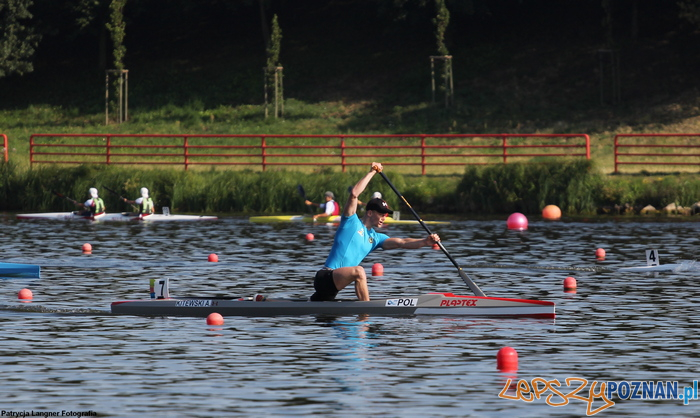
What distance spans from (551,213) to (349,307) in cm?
1992

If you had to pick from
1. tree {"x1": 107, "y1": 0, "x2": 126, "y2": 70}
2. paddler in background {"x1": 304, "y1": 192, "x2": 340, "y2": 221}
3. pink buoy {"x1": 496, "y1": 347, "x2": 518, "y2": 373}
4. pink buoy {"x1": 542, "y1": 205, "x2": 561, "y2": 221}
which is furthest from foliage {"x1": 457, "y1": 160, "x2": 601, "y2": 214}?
pink buoy {"x1": 496, "y1": 347, "x2": 518, "y2": 373}

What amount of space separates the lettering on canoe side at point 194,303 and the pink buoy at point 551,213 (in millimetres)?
20226

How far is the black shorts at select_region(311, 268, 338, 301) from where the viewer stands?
17078 millimetres

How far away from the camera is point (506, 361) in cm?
1334

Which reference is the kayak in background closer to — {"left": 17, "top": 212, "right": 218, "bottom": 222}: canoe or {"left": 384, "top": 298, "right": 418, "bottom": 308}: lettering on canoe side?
{"left": 17, "top": 212, "right": 218, "bottom": 222}: canoe

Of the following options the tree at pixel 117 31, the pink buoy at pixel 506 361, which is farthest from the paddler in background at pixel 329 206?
the tree at pixel 117 31

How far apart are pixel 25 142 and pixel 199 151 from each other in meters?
8.34

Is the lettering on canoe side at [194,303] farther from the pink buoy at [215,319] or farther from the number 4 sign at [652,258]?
the number 4 sign at [652,258]

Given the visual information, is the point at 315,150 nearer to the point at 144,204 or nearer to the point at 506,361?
the point at 144,204

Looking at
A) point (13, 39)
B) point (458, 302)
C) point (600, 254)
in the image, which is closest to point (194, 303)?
point (458, 302)

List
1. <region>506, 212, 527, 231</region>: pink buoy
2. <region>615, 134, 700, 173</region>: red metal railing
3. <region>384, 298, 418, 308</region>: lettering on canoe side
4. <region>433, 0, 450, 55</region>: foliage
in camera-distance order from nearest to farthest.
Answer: <region>384, 298, 418, 308</region>: lettering on canoe side < <region>506, 212, 527, 231</region>: pink buoy < <region>615, 134, 700, 173</region>: red metal railing < <region>433, 0, 450, 55</region>: foliage

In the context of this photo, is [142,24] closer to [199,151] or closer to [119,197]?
[199,151]

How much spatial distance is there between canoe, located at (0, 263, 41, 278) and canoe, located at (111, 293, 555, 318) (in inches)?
206

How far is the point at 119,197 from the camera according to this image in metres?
39.8
